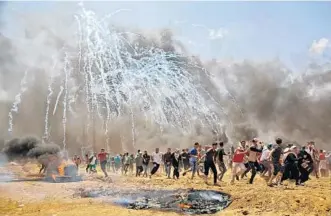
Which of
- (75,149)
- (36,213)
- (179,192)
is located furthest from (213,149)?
(75,149)

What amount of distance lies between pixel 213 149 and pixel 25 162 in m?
14.4

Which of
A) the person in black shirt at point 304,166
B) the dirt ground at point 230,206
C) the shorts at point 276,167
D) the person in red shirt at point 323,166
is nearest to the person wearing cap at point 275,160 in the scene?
the shorts at point 276,167

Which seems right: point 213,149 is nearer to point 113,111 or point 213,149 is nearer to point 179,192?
point 179,192

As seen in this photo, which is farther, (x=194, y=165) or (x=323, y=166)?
(x=323, y=166)

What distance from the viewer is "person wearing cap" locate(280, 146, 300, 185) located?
591 inches

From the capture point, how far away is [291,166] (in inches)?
594

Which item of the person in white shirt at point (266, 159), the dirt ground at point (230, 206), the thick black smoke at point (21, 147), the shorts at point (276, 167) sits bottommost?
the dirt ground at point (230, 206)

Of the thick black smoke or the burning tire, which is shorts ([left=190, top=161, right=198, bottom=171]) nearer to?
the burning tire

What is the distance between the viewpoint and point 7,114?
43094 millimetres

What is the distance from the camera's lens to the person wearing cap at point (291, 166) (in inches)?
591

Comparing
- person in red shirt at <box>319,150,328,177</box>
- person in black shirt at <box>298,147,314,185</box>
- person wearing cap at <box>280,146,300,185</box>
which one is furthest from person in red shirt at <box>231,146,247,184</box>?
person in red shirt at <box>319,150,328,177</box>

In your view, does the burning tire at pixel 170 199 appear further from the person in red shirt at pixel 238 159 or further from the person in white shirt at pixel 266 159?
the person in white shirt at pixel 266 159

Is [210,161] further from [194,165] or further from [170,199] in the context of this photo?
[194,165]

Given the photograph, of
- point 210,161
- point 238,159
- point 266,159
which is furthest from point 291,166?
point 210,161
